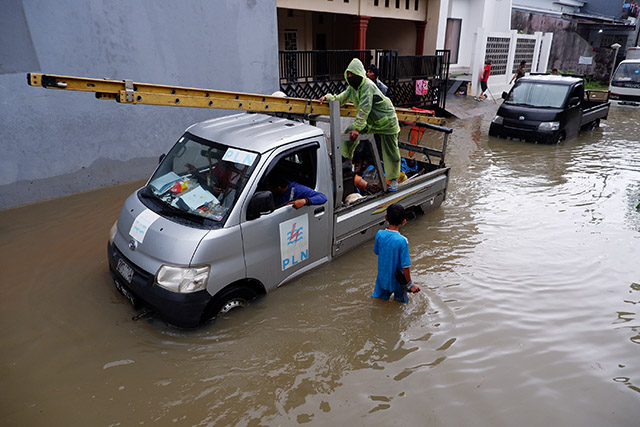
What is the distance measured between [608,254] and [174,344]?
5958 mm

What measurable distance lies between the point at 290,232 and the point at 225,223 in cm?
81

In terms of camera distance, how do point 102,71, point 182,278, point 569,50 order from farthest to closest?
point 569,50 < point 102,71 < point 182,278

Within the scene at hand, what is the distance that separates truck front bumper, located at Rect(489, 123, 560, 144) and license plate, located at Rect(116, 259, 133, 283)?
38.0 ft

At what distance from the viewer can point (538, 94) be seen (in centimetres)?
1239

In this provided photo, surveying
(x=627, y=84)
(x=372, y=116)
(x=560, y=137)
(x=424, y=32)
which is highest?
(x=424, y=32)

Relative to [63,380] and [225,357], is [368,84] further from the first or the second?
[63,380]

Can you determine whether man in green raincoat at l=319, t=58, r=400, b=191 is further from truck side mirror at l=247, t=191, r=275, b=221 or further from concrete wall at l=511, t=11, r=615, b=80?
concrete wall at l=511, t=11, r=615, b=80

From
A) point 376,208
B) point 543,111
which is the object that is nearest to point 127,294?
point 376,208

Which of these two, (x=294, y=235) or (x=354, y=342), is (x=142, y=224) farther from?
(x=354, y=342)

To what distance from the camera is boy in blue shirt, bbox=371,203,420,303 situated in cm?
406

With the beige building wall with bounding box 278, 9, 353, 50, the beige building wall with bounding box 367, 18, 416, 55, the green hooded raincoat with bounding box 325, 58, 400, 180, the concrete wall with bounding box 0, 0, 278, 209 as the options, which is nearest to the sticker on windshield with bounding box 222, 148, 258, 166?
the green hooded raincoat with bounding box 325, 58, 400, 180

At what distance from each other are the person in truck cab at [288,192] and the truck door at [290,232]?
0.11 m

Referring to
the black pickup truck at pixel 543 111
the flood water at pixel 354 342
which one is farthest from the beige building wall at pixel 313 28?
the flood water at pixel 354 342

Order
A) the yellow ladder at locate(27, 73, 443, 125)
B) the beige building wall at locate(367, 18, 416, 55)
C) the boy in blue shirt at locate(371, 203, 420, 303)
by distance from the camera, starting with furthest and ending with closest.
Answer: the beige building wall at locate(367, 18, 416, 55) → the boy in blue shirt at locate(371, 203, 420, 303) → the yellow ladder at locate(27, 73, 443, 125)
